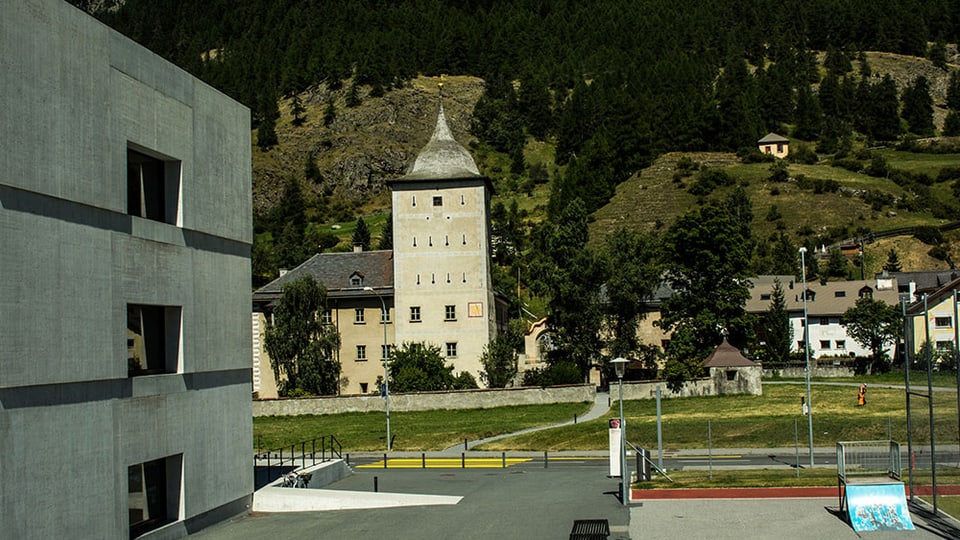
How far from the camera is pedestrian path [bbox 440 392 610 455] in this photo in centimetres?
4910

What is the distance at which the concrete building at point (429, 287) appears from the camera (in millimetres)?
73812

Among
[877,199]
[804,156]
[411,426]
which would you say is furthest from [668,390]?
[804,156]

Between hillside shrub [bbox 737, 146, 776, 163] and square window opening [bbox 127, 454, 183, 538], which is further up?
hillside shrub [bbox 737, 146, 776, 163]

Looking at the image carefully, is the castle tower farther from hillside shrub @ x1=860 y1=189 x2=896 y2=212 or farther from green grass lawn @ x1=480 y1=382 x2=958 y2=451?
hillside shrub @ x1=860 y1=189 x2=896 y2=212

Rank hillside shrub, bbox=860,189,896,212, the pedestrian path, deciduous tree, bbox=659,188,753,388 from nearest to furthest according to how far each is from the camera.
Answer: the pedestrian path → deciduous tree, bbox=659,188,753,388 → hillside shrub, bbox=860,189,896,212

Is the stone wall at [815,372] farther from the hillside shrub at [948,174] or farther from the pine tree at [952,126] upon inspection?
the pine tree at [952,126]

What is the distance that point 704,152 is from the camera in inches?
6506

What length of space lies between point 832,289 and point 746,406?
149ft

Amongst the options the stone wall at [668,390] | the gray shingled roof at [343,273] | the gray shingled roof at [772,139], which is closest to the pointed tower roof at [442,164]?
the gray shingled roof at [343,273]

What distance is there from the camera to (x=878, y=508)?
74.2ft

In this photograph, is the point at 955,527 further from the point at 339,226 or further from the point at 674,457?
the point at 339,226

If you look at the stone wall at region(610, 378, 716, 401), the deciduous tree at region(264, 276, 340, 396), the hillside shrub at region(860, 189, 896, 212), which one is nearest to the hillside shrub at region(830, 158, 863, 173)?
the hillside shrub at region(860, 189, 896, 212)

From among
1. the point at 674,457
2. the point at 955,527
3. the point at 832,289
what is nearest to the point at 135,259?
the point at 955,527

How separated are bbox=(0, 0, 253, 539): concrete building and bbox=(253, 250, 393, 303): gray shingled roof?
48685mm
